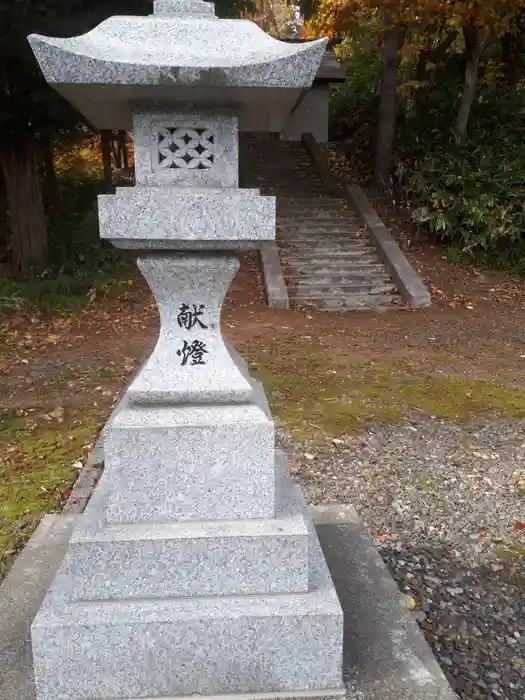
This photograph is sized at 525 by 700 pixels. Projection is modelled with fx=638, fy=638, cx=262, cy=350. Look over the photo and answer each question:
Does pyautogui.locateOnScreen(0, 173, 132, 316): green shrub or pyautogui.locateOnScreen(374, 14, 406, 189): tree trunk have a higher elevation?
pyautogui.locateOnScreen(374, 14, 406, 189): tree trunk

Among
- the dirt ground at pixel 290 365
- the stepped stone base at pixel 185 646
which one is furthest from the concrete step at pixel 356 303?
the stepped stone base at pixel 185 646

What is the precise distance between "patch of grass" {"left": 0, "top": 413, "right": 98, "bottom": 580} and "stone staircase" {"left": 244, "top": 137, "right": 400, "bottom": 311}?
15.3ft

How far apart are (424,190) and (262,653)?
10.2 metres

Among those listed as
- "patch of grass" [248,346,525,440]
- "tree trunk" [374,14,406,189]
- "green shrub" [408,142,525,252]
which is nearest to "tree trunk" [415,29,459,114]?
"tree trunk" [374,14,406,189]

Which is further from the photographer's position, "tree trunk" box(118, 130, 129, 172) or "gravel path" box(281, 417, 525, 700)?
"tree trunk" box(118, 130, 129, 172)

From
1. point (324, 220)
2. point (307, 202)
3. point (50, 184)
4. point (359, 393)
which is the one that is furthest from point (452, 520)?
point (50, 184)

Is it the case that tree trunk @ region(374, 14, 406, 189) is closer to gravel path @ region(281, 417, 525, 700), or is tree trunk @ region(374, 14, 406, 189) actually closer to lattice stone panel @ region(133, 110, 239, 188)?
gravel path @ region(281, 417, 525, 700)

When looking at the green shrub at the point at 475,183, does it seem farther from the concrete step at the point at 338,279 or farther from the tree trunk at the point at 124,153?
the tree trunk at the point at 124,153

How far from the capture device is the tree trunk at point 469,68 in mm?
11641

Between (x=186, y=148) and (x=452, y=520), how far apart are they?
2.99m

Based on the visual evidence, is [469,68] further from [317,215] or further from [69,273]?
[69,273]

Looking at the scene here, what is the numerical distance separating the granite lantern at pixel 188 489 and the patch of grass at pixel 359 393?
2.82m

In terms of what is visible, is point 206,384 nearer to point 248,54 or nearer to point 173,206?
point 173,206

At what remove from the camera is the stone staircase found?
376 inches
